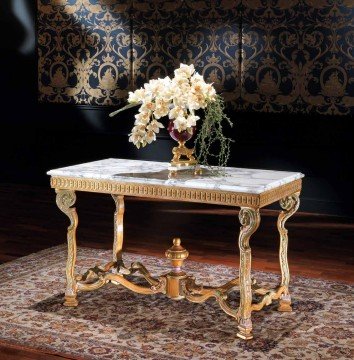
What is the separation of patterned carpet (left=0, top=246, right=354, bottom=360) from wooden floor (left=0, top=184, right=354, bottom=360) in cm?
60

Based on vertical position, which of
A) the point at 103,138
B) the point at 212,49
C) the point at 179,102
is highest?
the point at 212,49

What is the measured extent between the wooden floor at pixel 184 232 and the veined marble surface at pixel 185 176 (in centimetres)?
127

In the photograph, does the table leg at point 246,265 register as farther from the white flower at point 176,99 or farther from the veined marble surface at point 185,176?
the white flower at point 176,99

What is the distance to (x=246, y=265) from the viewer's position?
4012 mm

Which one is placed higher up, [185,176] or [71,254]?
[185,176]

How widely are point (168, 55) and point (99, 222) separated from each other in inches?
77.8

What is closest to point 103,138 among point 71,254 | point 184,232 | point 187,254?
point 184,232

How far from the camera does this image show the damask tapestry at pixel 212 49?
24.3 feet

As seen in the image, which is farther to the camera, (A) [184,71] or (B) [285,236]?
(B) [285,236]

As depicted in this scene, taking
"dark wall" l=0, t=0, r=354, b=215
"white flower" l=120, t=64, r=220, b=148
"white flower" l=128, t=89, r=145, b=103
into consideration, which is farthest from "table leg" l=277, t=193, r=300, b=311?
"dark wall" l=0, t=0, r=354, b=215

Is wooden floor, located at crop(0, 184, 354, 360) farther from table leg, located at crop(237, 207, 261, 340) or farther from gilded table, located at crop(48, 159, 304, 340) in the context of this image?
table leg, located at crop(237, 207, 261, 340)

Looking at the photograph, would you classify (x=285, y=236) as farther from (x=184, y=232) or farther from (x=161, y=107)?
(x=184, y=232)

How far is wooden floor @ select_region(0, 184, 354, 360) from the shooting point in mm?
5750

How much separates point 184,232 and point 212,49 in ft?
6.71
